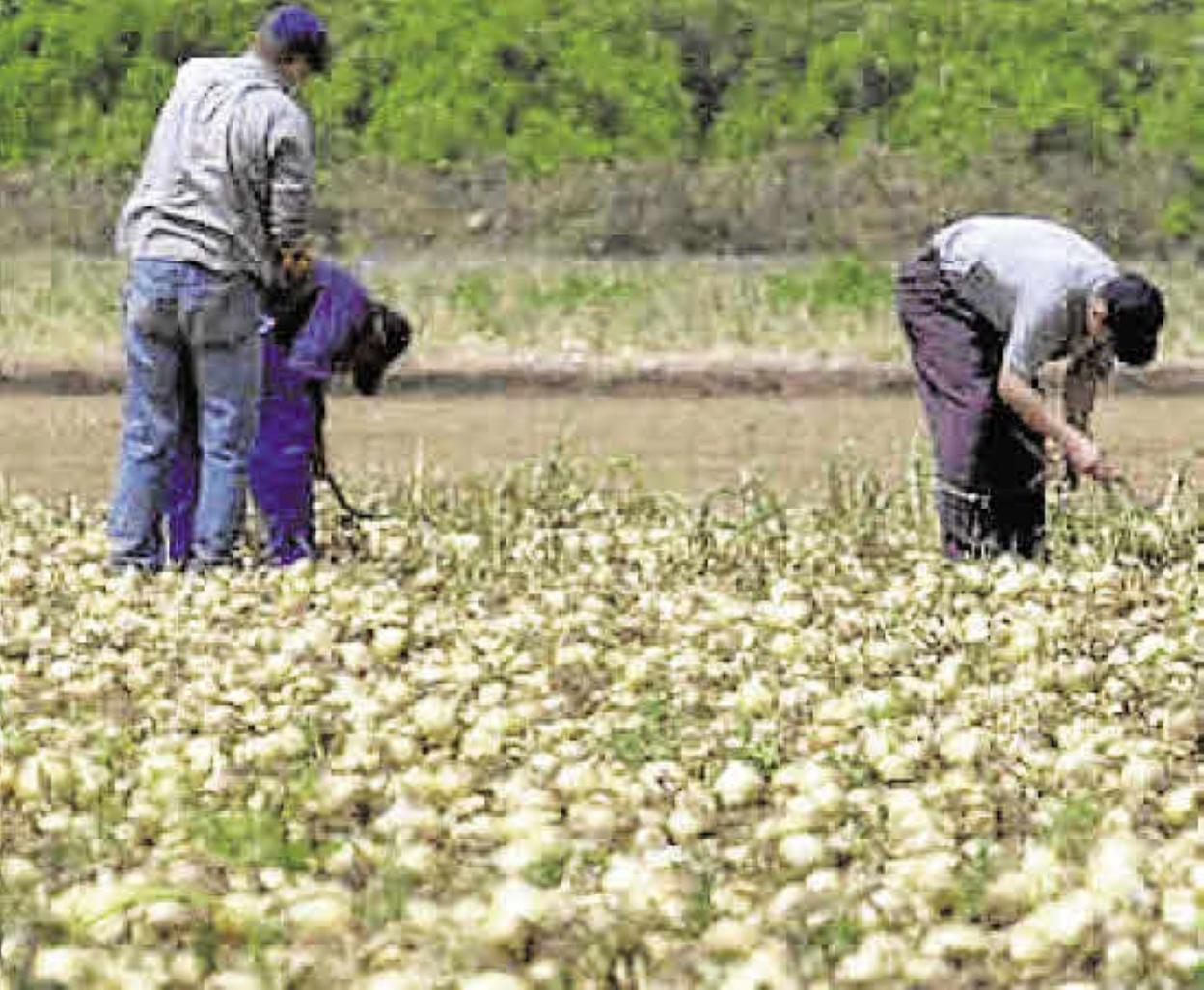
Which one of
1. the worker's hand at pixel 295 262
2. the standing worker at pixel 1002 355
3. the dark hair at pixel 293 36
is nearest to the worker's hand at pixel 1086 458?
the standing worker at pixel 1002 355

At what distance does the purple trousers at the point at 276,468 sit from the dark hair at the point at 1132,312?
1956mm

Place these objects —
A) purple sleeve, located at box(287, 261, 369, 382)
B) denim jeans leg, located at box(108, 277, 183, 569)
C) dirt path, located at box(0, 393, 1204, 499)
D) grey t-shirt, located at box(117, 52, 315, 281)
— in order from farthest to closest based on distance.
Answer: dirt path, located at box(0, 393, 1204, 499)
purple sleeve, located at box(287, 261, 369, 382)
denim jeans leg, located at box(108, 277, 183, 569)
grey t-shirt, located at box(117, 52, 315, 281)

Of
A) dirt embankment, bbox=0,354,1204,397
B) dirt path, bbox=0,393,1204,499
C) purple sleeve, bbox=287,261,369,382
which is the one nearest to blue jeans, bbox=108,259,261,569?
purple sleeve, bbox=287,261,369,382

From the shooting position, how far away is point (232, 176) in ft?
21.5

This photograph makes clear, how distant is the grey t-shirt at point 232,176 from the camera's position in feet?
21.4

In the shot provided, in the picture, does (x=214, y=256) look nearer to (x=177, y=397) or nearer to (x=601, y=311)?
(x=177, y=397)

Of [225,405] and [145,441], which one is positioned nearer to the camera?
[225,405]

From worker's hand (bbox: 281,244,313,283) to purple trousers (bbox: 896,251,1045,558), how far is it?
57.8 inches

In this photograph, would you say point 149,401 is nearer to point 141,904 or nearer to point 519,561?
point 519,561

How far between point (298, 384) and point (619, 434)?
369 cm

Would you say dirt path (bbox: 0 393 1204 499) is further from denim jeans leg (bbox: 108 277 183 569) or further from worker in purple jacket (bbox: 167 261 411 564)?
denim jeans leg (bbox: 108 277 183 569)

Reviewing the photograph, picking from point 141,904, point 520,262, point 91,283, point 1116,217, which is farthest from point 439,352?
point 141,904

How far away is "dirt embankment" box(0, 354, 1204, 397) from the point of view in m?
12.3

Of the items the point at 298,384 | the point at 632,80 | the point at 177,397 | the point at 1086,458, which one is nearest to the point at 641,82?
the point at 632,80
